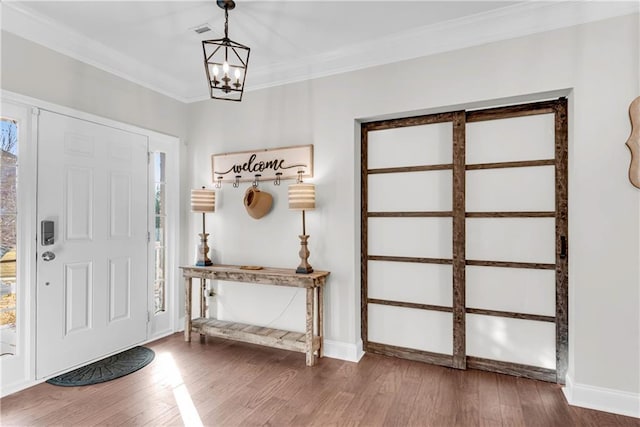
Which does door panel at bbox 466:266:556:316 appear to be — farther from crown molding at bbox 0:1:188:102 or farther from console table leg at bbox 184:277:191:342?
crown molding at bbox 0:1:188:102

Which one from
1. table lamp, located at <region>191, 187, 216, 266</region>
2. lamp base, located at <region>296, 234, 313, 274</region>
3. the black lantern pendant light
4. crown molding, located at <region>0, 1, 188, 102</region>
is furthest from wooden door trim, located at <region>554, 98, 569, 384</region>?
crown molding, located at <region>0, 1, 188, 102</region>

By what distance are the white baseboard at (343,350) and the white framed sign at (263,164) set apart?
156 centimetres

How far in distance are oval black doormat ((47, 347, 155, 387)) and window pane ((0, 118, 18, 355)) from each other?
445 mm

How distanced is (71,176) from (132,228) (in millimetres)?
716

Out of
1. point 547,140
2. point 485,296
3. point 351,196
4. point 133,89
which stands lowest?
point 485,296

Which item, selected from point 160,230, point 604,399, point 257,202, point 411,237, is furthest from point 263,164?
point 604,399

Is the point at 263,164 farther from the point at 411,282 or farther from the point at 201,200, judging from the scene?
the point at 411,282

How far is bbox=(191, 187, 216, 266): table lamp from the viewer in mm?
3564

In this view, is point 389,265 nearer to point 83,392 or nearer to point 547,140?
point 547,140

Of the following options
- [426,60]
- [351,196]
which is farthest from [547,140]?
[351,196]

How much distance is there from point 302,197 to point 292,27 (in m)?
1.36

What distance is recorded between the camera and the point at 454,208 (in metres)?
2.91

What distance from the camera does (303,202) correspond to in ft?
10.1

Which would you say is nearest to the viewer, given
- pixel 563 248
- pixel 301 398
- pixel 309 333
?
pixel 301 398
